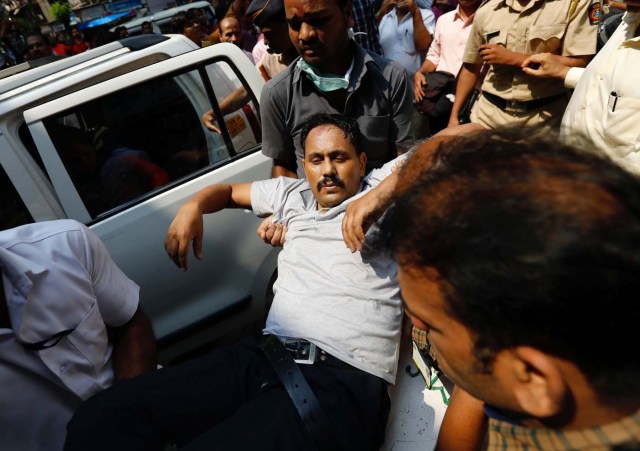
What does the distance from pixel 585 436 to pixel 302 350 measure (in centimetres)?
99

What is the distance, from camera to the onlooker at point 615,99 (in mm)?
1533

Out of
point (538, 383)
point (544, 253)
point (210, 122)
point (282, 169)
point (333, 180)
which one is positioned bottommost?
point (282, 169)

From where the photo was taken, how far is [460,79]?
3.10 meters

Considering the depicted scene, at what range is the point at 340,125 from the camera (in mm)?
1979

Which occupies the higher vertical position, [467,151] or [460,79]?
[467,151]

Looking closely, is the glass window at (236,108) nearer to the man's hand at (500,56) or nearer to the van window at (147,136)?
the van window at (147,136)

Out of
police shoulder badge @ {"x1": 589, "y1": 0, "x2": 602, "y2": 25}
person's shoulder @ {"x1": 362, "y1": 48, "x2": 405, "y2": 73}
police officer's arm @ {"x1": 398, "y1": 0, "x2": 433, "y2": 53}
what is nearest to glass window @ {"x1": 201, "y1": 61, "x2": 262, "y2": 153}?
person's shoulder @ {"x1": 362, "y1": 48, "x2": 405, "y2": 73}

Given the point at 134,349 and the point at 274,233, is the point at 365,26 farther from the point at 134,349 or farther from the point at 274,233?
the point at 134,349

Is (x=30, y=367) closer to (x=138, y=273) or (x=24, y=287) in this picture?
(x=24, y=287)

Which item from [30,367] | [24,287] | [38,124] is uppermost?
[38,124]

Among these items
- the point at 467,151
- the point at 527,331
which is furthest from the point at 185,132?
the point at 527,331

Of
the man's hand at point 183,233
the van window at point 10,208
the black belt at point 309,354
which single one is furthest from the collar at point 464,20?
the van window at point 10,208

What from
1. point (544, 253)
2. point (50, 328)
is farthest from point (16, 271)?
point (544, 253)

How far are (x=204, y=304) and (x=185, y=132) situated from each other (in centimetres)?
98
